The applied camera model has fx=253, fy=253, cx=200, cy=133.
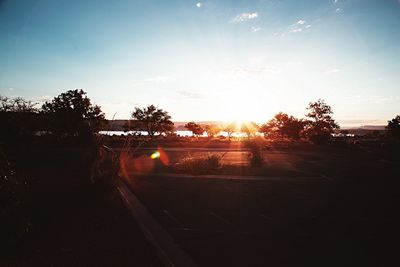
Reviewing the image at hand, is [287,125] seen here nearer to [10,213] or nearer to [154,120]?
[154,120]

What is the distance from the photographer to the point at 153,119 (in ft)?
261

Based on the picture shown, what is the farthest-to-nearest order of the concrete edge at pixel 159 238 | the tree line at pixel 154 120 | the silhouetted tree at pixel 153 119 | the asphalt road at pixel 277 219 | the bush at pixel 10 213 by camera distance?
the silhouetted tree at pixel 153 119 < the tree line at pixel 154 120 < the asphalt road at pixel 277 219 < the concrete edge at pixel 159 238 < the bush at pixel 10 213

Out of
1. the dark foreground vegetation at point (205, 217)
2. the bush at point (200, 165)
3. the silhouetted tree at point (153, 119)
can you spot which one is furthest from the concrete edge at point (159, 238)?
the silhouetted tree at point (153, 119)

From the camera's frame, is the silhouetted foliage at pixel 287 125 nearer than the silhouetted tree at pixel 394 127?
No

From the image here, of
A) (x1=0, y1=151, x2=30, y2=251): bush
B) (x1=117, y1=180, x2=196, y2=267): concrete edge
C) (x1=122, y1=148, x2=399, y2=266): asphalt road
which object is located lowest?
(x1=122, y1=148, x2=399, y2=266): asphalt road

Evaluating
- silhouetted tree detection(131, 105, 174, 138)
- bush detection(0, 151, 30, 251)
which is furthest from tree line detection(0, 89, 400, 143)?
bush detection(0, 151, 30, 251)

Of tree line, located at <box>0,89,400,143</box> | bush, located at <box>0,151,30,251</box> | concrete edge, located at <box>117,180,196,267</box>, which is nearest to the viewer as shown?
bush, located at <box>0,151,30,251</box>

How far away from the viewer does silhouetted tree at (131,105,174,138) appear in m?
79.0

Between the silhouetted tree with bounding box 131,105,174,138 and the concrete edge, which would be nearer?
the concrete edge

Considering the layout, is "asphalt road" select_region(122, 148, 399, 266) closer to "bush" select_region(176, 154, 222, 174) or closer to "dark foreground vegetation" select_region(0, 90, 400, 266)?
"dark foreground vegetation" select_region(0, 90, 400, 266)

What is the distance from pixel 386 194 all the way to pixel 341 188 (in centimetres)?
159

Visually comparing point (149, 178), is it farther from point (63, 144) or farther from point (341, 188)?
point (63, 144)

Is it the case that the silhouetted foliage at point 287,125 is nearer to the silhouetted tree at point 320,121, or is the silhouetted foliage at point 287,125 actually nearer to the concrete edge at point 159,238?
the silhouetted tree at point 320,121

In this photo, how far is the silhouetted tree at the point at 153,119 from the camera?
79.0 meters
